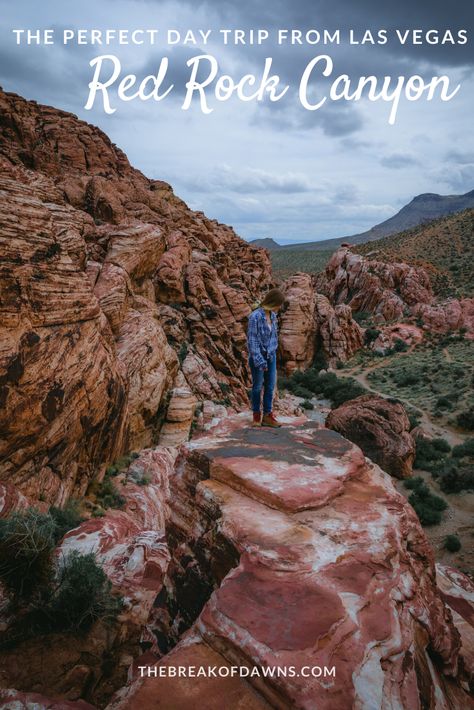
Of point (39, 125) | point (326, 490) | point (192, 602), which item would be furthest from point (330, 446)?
point (39, 125)

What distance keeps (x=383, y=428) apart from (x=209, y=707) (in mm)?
20120

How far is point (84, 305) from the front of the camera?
10609 millimetres

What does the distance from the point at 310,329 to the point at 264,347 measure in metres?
39.4

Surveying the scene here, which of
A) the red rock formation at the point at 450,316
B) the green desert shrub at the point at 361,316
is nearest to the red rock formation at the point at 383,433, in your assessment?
the red rock formation at the point at 450,316

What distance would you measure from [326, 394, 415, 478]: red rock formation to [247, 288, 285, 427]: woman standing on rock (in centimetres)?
1583

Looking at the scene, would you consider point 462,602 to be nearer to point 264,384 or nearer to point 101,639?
point 264,384

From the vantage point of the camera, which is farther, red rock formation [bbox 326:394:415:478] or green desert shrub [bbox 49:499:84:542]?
red rock formation [bbox 326:394:415:478]

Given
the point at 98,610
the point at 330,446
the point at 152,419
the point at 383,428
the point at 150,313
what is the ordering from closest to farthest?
1. the point at 98,610
2. the point at 330,446
3. the point at 152,419
4. the point at 150,313
5. the point at 383,428

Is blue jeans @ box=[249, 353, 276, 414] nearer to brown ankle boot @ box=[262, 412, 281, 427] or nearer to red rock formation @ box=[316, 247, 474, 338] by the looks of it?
brown ankle boot @ box=[262, 412, 281, 427]

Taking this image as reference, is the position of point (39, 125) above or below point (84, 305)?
above

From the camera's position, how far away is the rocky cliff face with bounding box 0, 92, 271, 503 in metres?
8.41

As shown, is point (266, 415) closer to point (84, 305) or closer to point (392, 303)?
point (84, 305)

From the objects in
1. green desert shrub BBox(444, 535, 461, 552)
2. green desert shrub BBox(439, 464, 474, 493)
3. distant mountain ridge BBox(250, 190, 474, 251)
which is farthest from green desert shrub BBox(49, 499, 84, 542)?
distant mountain ridge BBox(250, 190, 474, 251)

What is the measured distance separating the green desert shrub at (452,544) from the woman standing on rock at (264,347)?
12.9 meters
